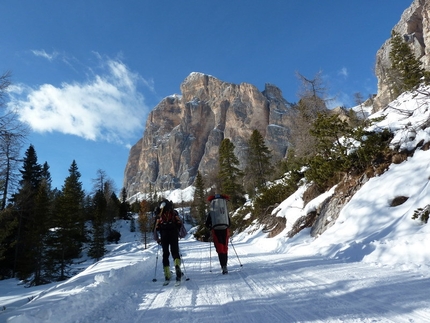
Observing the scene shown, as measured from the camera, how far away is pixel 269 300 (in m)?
3.78

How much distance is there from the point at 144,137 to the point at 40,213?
163 meters

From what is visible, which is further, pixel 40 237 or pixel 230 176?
pixel 230 176

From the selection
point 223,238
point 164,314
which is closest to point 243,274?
point 223,238

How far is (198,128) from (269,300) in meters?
158

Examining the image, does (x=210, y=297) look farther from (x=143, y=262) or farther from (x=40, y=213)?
(x=40, y=213)

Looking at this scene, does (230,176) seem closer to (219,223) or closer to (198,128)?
(219,223)

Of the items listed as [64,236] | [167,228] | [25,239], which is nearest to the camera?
[167,228]

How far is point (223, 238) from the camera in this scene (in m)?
6.71

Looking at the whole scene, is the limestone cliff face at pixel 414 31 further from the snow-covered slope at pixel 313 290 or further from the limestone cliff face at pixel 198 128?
the snow-covered slope at pixel 313 290

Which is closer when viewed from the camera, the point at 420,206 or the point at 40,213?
the point at 420,206

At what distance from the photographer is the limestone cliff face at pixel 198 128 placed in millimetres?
137625

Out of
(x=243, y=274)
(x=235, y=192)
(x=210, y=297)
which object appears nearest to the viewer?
(x=210, y=297)

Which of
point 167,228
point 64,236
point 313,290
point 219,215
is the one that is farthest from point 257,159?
point 313,290

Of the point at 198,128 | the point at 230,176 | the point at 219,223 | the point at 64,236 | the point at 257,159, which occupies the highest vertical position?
the point at 198,128
